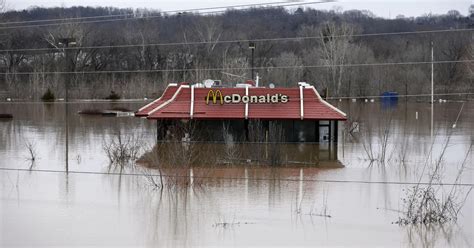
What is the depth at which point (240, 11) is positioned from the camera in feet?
364

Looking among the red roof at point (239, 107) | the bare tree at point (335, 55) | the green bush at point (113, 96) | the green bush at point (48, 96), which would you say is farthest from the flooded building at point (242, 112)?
the bare tree at point (335, 55)

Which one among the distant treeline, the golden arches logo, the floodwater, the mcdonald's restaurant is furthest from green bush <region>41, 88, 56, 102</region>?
the golden arches logo

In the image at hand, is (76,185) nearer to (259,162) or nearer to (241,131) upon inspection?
(259,162)

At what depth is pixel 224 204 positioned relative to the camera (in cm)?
1741

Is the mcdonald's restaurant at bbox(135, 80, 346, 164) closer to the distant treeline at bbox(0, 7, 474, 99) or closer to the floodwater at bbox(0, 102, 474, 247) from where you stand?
the floodwater at bbox(0, 102, 474, 247)

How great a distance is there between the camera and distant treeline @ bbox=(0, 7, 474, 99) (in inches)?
2653

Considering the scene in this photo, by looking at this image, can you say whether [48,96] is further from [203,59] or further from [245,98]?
[245,98]

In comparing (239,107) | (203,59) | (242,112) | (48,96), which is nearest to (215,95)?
(239,107)

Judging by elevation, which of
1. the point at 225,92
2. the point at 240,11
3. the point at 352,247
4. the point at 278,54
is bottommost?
the point at 352,247

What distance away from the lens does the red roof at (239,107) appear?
31.3m

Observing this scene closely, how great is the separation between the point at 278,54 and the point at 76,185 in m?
70.1

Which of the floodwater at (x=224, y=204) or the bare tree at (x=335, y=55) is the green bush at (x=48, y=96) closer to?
the bare tree at (x=335, y=55)

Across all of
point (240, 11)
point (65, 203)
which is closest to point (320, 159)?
point (65, 203)

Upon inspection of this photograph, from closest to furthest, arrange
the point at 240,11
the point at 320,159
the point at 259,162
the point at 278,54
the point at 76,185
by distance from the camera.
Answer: the point at 76,185 < the point at 259,162 < the point at 320,159 < the point at 278,54 < the point at 240,11
